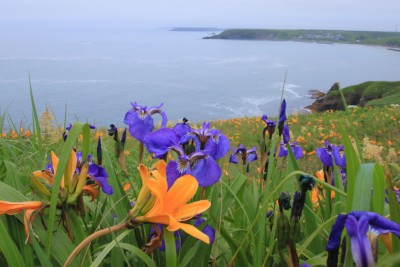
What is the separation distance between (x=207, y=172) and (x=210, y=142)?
16cm

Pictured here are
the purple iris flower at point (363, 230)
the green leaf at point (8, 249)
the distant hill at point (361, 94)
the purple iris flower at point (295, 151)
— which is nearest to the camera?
the purple iris flower at point (363, 230)

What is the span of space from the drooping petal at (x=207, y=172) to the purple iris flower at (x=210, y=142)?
0.11 m

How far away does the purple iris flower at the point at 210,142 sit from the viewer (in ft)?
5.26

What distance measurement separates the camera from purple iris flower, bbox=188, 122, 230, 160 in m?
1.60

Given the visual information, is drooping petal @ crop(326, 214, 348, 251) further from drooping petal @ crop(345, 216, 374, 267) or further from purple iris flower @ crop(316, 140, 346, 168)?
purple iris flower @ crop(316, 140, 346, 168)

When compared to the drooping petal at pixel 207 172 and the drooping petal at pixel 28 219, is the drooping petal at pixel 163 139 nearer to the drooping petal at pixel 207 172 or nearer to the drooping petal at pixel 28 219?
the drooping petal at pixel 207 172

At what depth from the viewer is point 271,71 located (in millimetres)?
84312

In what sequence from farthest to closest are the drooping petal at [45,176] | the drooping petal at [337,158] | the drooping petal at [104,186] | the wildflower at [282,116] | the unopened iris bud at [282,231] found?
the drooping petal at [337,158] < the wildflower at [282,116] < the drooping petal at [104,186] < the drooping petal at [45,176] < the unopened iris bud at [282,231]

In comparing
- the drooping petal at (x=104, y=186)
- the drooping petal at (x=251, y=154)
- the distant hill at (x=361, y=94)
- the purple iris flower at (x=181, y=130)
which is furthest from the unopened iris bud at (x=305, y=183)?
the distant hill at (x=361, y=94)

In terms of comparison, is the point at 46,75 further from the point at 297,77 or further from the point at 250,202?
the point at 250,202

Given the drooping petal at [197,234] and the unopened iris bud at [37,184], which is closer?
the drooping petal at [197,234]

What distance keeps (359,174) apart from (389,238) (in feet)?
0.74

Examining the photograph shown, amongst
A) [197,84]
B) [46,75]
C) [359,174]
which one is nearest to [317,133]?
[359,174]

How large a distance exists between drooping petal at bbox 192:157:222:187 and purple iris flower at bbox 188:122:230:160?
0.11 m
